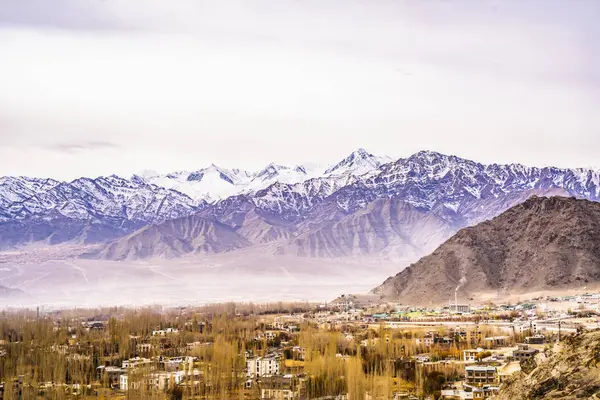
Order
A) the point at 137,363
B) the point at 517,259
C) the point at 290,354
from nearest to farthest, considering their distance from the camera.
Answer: the point at 137,363 → the point at 290,354 → the point at 517,259

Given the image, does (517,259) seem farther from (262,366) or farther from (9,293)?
(9,293)

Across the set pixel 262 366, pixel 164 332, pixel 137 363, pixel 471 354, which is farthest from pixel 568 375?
pixel 164 332

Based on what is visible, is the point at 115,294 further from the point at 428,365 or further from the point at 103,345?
the point at 428,365

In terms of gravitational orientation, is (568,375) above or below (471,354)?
above

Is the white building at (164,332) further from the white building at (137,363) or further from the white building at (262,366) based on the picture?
the white building at (262,366)

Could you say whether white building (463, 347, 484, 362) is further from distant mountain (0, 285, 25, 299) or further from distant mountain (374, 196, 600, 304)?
distant mountain (0, 285, 25, 299)

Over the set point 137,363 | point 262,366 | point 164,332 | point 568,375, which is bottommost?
point 262,366

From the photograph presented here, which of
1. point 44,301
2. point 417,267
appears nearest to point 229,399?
point 417,267
